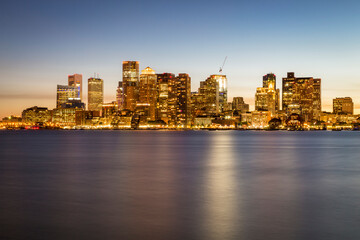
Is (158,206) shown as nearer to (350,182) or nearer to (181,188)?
(181,188)

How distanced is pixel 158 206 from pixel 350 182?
1638cm

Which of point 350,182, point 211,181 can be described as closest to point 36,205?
point 211,181

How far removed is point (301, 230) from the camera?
15133 mm

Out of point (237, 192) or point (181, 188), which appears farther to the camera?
point (181, 188)

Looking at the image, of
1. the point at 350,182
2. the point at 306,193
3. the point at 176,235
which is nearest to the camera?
the point at 176,235

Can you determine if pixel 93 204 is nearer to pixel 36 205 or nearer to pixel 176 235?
pixel 36 205

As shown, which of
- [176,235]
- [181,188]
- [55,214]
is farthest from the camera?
[181,188]

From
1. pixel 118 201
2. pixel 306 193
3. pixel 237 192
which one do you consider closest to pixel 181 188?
pixel 237 192

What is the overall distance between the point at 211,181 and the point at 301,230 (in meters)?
14.7

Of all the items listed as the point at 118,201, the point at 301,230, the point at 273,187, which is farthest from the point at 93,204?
the point at 273,187

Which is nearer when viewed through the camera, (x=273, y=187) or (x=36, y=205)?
(x=36, y=205)

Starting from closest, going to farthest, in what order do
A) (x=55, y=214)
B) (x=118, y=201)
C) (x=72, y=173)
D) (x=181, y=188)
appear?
(x=55, y=214)
(x=118, y=201)
(x=181, y=188)
(x=72, y=173)

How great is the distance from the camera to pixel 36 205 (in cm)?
2012

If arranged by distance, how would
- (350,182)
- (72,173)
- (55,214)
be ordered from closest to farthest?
(55,214) → (350,182) → (72,173)
